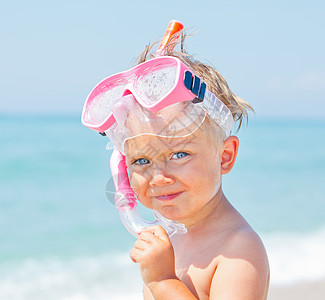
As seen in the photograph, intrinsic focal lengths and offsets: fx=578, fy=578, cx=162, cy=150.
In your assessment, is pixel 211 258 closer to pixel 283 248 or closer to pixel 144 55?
pixel 144 55

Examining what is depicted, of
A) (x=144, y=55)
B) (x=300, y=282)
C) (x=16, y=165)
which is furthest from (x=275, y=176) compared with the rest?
(x=144, y=55)

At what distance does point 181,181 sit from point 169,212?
0.17 meters

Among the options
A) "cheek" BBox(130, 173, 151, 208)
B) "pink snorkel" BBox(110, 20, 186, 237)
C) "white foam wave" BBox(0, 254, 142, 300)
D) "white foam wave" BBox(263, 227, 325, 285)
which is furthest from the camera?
"white foam wave" BBox(0, 254, 142, 300)

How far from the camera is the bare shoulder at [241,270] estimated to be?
7.32 ft

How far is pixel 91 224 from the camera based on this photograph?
848cm

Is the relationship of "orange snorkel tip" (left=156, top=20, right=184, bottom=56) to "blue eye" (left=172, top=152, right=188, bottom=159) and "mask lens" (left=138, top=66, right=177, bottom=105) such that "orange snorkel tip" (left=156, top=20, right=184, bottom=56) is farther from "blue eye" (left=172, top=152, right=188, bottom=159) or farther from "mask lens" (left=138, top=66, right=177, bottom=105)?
"blue eye" (left=172, top=152, right=188, bottom=159)

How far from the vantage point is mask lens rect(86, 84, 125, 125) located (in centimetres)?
254

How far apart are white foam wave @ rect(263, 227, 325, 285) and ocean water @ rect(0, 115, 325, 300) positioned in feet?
0.04

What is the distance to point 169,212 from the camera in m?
2.45

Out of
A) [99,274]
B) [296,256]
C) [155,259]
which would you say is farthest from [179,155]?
[296,256]

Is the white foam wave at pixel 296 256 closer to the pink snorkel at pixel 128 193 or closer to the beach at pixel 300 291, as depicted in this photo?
the beach at pixel 300 291

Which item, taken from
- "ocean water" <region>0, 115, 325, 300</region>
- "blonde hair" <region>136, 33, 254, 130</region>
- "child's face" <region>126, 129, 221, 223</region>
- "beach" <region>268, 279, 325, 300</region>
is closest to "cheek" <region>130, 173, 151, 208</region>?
"child's face" <region>126, 129, 221, 223</region>

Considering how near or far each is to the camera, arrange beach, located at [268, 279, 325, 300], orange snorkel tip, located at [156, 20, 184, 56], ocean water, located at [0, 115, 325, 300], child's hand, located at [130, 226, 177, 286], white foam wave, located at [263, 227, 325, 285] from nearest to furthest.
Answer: child's hand, located at [130, 226, 177, 286]
orange snorkel tip, located at [156, 20, 184, 56]
beach, located at [268, 279, 325, 300]
white foam wave, located at [263, 227, 325, 285]
ocean water, located at [0, 115, 325, 300]

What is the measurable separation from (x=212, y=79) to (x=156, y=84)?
343 mm
